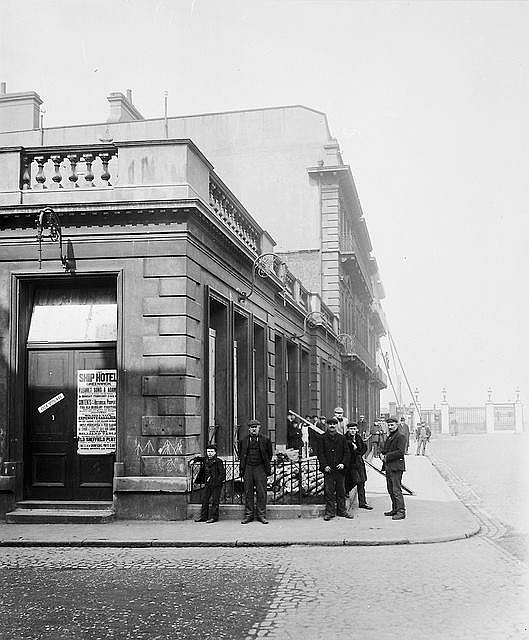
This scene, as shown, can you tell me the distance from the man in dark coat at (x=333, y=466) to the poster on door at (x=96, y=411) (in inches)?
137

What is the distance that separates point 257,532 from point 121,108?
24748 millimetres

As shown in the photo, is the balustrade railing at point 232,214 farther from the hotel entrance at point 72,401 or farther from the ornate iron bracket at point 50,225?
the ornate iron bracket at point 50,225

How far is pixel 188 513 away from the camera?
44.3ft

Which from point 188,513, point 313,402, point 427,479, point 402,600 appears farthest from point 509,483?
point 402,600

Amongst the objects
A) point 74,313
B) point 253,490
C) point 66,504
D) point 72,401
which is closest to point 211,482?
point 253,490

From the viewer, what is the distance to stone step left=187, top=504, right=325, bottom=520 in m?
13.6

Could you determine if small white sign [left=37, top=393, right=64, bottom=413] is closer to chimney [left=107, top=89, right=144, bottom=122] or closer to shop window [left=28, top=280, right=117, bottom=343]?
shop window [left=28, top=280, right=117, bottom=343]

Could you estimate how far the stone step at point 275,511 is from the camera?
1356 centimetres

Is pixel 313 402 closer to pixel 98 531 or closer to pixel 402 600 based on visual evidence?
pixel 98 531

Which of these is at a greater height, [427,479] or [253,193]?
[253,193]

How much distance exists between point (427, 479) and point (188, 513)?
11.4 metres

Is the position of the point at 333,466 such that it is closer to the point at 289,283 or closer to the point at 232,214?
the point at 232,214

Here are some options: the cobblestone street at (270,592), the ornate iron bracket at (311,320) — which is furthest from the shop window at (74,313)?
the ornate iron bracket at (311,320)

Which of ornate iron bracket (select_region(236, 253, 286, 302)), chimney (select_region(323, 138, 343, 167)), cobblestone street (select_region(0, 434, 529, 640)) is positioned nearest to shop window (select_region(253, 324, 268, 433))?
ornate iron bracket (select_region(236, 253, 286, 302))
